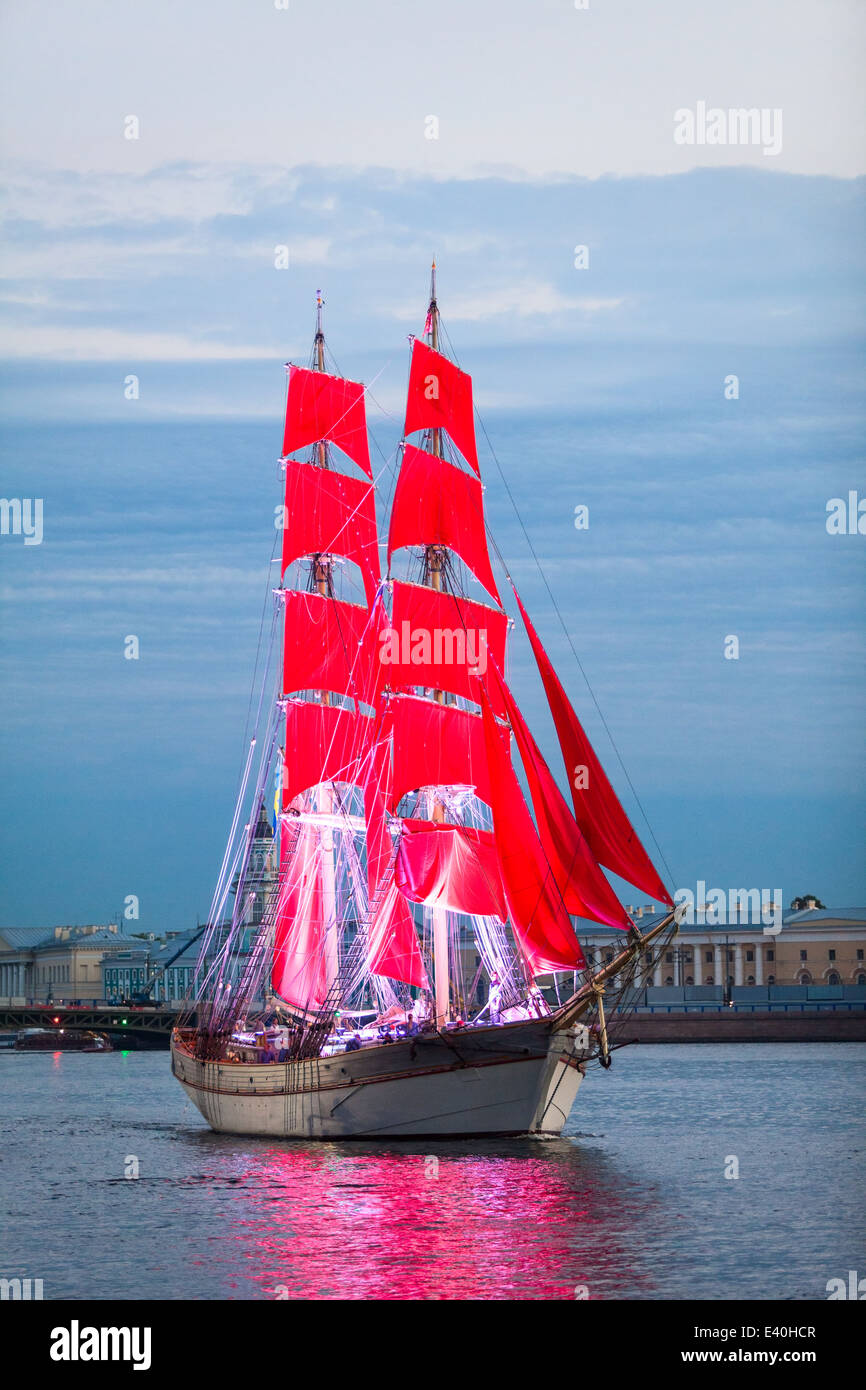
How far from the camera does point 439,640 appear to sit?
155 feet

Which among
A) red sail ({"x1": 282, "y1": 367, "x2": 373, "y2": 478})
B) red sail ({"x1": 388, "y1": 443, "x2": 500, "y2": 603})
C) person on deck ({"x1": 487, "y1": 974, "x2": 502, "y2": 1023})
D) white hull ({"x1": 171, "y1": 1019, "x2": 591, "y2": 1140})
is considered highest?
red sail ({"x1": 282, "y1": 367, "x2": 373, "y2": 478})

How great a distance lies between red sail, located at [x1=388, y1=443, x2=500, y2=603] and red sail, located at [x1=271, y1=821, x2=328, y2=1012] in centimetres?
1044

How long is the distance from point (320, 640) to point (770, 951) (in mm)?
84935

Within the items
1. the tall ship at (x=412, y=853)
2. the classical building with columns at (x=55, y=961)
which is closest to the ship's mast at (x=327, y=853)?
the tall ship at (x=412, y=853)

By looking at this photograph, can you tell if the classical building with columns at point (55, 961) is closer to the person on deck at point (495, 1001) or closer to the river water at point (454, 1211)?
the river water at point (454, 1211)

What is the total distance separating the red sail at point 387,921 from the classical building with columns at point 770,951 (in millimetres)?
80506

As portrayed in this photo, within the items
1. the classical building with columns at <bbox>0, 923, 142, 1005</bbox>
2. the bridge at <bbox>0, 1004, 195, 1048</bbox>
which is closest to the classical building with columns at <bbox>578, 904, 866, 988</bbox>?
the bridge at <bbox>0, 1004, 195, 1048</bbox>

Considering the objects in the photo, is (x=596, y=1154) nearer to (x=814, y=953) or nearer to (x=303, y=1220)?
(x=303, y=1220)

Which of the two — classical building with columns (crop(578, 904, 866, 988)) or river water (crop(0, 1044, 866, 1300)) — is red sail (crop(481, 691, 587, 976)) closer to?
river water (crop(0, 1044, 866, 1300))

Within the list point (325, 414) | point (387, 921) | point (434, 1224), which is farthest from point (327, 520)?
point (434, 1224)

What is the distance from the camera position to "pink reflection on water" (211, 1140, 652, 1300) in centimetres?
2484

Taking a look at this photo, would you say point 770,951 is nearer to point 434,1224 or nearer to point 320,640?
point 320,640
